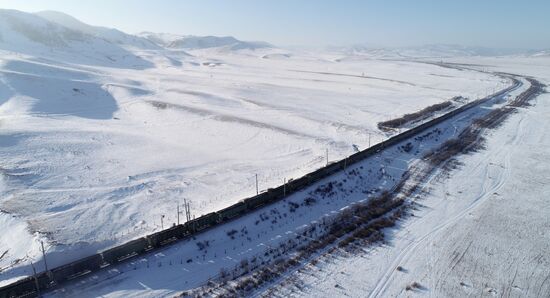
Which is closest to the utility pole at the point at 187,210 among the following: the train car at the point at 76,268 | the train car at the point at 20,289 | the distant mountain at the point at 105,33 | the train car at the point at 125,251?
the train car at the point at 125,251

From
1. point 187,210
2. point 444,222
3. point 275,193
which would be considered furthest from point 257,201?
point 444,222

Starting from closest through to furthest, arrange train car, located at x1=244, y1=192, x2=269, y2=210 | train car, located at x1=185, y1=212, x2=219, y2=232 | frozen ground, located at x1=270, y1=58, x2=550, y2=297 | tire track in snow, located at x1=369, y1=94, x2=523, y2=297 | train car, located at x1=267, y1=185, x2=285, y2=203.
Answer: frozen ground, located at x1=270, y1=58, x2=550, y2=297 < tire track in snow, located at x1=369, y1=94, x2=523, y2=297 < train car, located at x1=185, y1=212, x2=219, y2=232 < train car, located at x1=244, y1=192, x2=269, y2=210 < train car, located at x1=267, y1=185, x2=285, y2=203

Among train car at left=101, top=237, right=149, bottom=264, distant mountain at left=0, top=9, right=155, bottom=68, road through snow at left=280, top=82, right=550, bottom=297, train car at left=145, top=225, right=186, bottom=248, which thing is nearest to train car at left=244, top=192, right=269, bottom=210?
train car at left=145, top=225, right=186, bottom=248

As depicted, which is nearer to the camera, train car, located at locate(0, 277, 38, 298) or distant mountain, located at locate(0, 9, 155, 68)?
train car, located at locate(0, 277, 38, 298)

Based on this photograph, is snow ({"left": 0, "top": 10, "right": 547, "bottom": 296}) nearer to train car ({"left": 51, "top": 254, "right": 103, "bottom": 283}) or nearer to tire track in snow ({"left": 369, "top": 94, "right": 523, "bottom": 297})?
train car ({"left": 51, "top": 254, "right": 103, "bottom": 283})

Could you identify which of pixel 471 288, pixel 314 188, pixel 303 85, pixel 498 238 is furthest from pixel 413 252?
pixel 303 85

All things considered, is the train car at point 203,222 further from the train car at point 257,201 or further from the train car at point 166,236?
the train car at point 257,201
